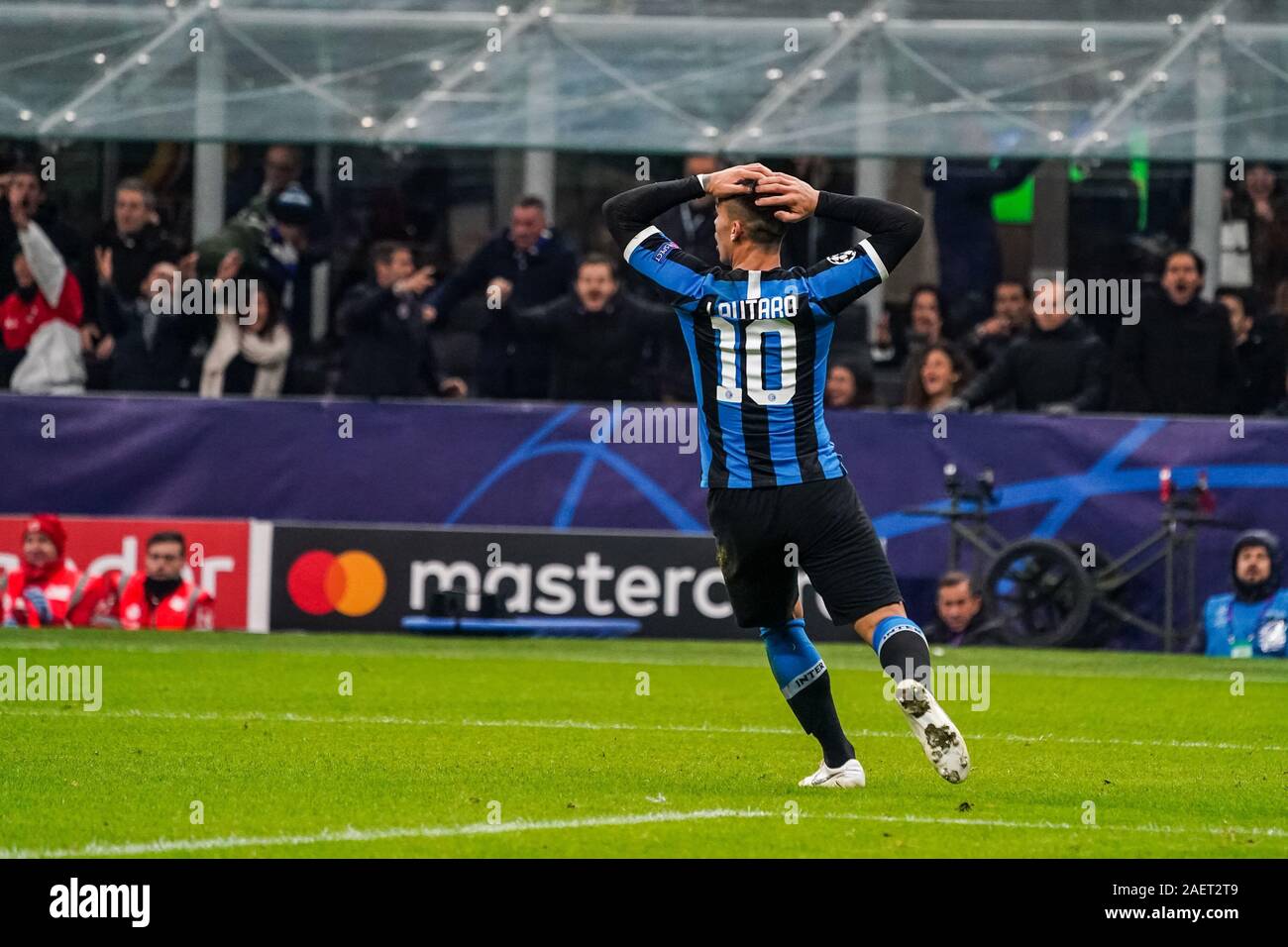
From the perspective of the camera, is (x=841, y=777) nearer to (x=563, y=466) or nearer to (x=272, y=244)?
(x=563, y=466)

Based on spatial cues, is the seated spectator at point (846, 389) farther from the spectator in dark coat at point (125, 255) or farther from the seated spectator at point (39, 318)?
the seated spectator at point (39, 318)

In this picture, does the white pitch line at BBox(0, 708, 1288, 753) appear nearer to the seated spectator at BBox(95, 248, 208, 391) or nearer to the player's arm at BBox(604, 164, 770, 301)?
the player's arm at BBox(604, 164, 770, 301)

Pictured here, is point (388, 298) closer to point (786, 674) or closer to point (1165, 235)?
point (1165, 235)

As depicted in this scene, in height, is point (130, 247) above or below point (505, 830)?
above

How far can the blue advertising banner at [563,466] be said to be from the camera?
16141 millimetres

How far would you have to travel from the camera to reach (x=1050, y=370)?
54.2ft

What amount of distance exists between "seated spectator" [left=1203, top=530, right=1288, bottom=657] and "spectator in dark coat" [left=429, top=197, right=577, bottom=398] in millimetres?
5073

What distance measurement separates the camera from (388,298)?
17234mm

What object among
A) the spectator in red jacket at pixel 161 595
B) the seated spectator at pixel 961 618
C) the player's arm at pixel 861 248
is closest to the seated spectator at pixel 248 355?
the spectator in red jacket at pixel 161 595

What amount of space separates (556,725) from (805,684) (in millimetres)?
2330

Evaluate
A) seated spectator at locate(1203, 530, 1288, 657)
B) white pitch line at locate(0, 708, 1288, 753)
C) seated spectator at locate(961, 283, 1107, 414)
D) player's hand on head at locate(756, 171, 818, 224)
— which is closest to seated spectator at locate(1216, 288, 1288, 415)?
seated spectator at locate(961, 283, 1107, 414)

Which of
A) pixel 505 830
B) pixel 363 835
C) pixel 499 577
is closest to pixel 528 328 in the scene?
pixel 499 577
